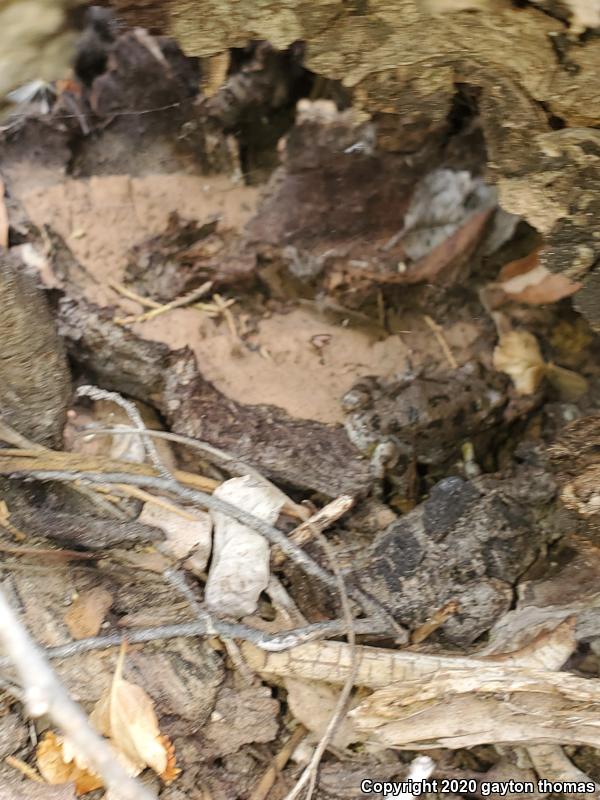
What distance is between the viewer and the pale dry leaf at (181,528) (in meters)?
1.03

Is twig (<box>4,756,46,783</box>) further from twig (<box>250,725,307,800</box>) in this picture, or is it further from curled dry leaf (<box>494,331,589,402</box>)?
curled dry leaf (<box>494,331,589,402</box>)

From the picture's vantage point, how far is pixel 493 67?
0.85m

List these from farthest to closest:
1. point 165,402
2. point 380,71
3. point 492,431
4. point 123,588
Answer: point 492,431, point 165,402, point 123,588, point 380,71

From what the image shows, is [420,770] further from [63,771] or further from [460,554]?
[63,771]

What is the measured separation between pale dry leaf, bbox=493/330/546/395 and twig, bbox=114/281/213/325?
55 centimetres

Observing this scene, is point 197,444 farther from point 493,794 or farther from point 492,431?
point 493,794

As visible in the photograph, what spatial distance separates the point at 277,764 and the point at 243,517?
0.34 meters

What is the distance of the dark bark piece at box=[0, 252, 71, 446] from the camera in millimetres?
1025

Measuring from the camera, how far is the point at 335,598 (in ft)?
3.34

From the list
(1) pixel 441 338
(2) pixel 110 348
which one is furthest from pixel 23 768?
(1) pixel 441 338

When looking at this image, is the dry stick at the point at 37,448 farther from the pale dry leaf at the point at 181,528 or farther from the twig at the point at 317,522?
the twig at the point at 317,522

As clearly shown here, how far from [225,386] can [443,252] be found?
47 centimetres

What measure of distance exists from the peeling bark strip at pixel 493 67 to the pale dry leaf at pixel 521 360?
1.08 ft

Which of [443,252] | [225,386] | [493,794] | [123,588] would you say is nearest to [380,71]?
[443,252]
